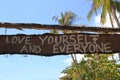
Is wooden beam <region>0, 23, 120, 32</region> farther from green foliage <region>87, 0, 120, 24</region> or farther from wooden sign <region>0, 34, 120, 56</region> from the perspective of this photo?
green foliage <region>87, 0, 120, 24</region>

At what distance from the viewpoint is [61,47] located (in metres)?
5.50

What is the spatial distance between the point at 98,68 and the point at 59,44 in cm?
2869

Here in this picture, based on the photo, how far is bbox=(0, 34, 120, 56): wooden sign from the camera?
5.47 meters

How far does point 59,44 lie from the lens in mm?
5527

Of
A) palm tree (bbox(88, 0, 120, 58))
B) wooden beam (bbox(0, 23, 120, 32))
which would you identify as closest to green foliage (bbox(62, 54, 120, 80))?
palm tree (bbox(88, 0, 120, 58))

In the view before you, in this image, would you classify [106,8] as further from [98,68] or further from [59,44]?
[59,44]

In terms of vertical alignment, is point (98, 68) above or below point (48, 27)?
below

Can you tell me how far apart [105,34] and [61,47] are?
0.76 metres

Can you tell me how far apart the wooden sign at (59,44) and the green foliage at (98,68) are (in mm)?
27372

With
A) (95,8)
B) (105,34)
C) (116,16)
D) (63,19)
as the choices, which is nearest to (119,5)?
(116,16)

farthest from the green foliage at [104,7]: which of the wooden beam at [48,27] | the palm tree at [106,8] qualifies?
the wooden beam at [48,27]

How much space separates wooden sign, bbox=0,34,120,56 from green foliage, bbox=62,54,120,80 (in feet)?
89.8

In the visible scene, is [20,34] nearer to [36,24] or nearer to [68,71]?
[36,24]

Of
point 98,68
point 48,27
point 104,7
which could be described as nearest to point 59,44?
point 48,27
